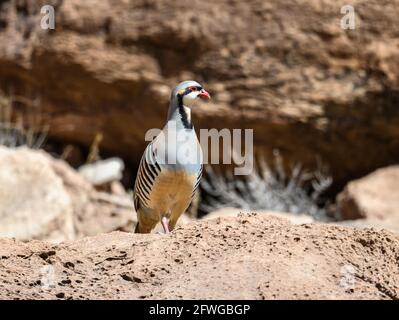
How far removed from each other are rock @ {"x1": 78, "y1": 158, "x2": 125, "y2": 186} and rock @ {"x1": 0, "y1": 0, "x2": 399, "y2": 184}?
523 millimetres

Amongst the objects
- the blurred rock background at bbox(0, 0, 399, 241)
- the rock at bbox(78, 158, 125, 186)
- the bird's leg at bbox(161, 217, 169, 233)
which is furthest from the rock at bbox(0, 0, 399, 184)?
the bird's leg at bbox(161, 217, 169, 233)

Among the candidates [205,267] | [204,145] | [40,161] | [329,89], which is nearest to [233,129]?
[204,145]

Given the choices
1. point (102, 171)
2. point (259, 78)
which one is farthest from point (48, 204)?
point (259, 78)

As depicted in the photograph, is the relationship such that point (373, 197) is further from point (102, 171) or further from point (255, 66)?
point (102, 171)

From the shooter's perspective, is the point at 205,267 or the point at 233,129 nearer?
the point at 205,267

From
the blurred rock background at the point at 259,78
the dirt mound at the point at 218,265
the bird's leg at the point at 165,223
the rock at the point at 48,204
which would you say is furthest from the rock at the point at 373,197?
the dirt mound at the point at 218,265

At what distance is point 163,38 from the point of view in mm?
9594

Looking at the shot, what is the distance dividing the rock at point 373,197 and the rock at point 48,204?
2122 mm

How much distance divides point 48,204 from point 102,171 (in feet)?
7.11

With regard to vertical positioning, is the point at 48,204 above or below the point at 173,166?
below

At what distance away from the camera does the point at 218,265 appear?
386cm

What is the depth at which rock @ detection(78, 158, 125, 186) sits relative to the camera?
32.0 feet
